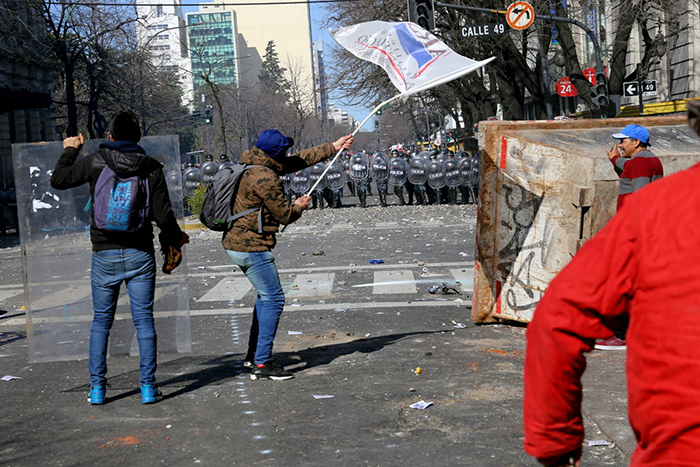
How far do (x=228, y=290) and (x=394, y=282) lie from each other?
2.08 metres

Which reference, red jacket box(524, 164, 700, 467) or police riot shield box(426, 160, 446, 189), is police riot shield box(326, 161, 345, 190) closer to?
police riot shield box(426, 160, 446, 189)

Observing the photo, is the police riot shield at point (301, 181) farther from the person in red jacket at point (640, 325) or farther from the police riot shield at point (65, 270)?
the person in red jacket at point (640, 325)

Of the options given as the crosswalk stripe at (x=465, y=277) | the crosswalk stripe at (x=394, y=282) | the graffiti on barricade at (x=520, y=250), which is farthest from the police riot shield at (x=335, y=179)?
the graffiti on barricade at (x=520, y=250)

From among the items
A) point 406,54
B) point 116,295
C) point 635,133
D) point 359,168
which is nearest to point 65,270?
point 116,295

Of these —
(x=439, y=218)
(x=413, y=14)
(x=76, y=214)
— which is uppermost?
(x=413, y=14)

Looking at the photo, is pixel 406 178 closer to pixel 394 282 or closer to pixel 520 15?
pixel 520 15

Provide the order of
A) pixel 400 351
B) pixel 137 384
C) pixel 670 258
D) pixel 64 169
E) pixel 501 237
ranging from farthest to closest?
pixel 501 237 → pixel 400 351 → pixel 137 384 → pixel 64 169 → pixel 670 258

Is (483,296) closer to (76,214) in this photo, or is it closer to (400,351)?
(400,351)

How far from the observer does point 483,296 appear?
7.97 meters

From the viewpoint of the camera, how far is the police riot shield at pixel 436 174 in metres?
25.5

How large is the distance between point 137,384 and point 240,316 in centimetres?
288

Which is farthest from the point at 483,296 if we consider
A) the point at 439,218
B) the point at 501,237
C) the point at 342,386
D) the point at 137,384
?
the point at 439,218

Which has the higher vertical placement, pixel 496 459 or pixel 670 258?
pixel 670 258

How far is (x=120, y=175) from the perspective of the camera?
5.60 meters
